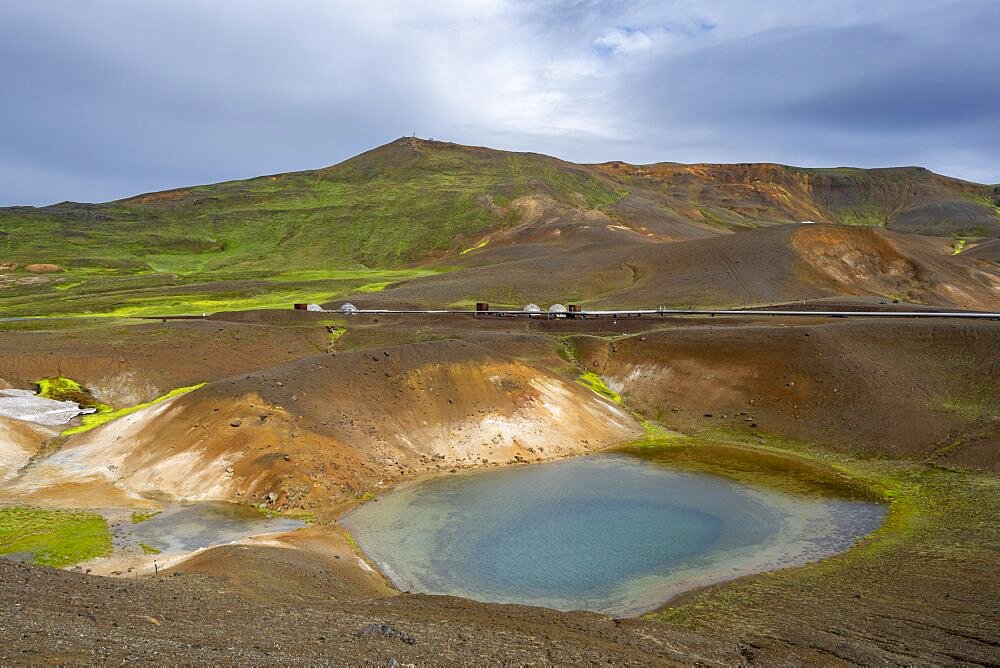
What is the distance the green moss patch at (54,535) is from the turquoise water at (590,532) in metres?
9.15

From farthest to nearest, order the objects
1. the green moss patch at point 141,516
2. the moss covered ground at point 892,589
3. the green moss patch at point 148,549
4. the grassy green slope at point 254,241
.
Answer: the grassy green slope at point 254,241 → the green moss patch at point 141,516 → the green moss patch at point 148,549 → the moss covered ground at point 892,589

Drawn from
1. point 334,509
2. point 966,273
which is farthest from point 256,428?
point 966,273

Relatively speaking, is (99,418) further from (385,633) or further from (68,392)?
(385,633)

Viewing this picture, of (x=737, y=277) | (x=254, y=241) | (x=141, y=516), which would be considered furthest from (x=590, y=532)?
(x=254, y=241)

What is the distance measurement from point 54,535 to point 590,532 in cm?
2015

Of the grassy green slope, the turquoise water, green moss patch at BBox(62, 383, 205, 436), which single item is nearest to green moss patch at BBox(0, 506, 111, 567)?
the turquoise water

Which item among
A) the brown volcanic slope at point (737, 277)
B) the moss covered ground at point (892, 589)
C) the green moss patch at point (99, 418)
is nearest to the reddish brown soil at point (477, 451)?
the moss covered ground at point (892, 589)

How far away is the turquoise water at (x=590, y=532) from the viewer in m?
22.2

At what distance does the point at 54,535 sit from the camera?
2550cm

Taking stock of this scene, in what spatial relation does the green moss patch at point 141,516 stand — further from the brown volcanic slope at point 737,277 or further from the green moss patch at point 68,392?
the brown volcanic slope at point 737,277

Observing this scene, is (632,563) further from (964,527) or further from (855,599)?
(964,527)

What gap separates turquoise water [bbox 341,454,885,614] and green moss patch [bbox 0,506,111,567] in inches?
360

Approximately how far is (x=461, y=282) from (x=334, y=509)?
70893 millimetres

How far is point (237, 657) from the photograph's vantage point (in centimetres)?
1181
